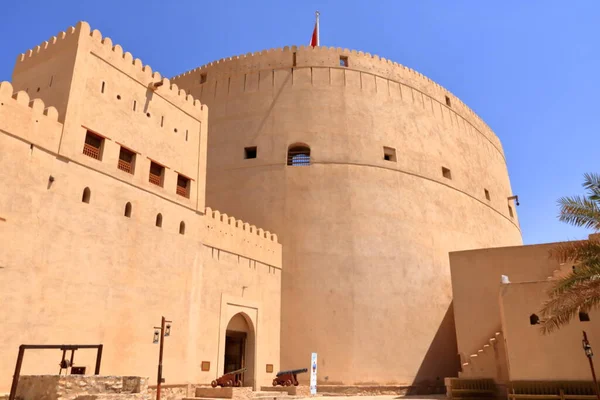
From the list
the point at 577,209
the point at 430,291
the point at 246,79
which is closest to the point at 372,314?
the point at 430,291

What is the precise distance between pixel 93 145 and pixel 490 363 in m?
11.5

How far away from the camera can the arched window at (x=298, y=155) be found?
1761 centimetres

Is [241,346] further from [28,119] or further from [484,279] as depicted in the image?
[28,119]

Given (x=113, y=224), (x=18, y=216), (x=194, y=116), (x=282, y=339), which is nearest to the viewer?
(x=18, y=216)

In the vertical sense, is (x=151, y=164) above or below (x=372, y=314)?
above

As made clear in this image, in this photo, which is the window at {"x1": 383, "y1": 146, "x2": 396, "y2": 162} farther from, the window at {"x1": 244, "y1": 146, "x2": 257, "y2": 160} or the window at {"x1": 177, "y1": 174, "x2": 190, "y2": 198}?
the window at {"x1": 177, "y1": 174, "x2": 190, "y2": 198}

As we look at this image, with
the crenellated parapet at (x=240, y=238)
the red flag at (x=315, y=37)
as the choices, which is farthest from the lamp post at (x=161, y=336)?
the red flag at (x=315, y=37)

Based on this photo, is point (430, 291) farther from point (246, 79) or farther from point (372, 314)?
point (246, 79)

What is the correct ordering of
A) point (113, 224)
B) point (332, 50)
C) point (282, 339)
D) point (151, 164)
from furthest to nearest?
point (332, 50), point (282, 339), point (151, 164), point (113, 224)

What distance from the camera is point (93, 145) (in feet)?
35.6

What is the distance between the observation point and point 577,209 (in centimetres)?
962

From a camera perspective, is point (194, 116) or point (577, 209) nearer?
point (577, 209)

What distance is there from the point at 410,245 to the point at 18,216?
11921 mm

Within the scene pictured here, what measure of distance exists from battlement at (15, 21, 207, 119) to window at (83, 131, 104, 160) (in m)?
1.88
